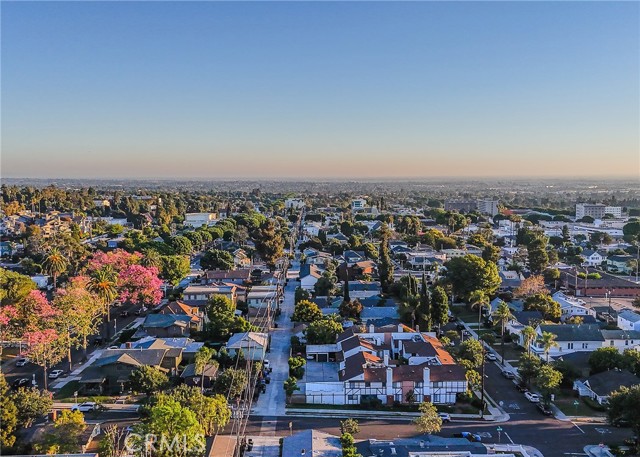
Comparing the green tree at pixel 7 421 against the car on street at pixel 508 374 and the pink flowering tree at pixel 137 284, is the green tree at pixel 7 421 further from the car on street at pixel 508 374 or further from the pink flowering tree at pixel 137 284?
the car on street at pixel 508 374

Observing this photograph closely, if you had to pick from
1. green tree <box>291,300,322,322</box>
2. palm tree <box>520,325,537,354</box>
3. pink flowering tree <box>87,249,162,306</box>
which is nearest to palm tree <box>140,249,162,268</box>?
pink flowering tree <box>87,249,162,306</box>

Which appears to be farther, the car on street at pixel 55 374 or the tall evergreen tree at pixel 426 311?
the tall evergreen tree at pixel 426 311

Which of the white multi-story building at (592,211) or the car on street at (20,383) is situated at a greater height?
the white multi-story building at (592,211)

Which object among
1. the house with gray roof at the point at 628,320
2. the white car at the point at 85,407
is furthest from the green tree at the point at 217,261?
the house with gray roof at the point at 628,320

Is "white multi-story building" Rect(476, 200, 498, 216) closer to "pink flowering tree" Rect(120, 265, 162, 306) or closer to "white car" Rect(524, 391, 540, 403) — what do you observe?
"pink flowering tree" Rect(120, 265, 162, 306)

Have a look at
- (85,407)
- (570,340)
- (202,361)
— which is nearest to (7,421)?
(85,407)

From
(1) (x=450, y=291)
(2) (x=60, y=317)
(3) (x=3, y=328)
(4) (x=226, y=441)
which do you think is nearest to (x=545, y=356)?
(1) (x=450, y=291)

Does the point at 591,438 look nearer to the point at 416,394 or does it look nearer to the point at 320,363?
the point at 416,394
